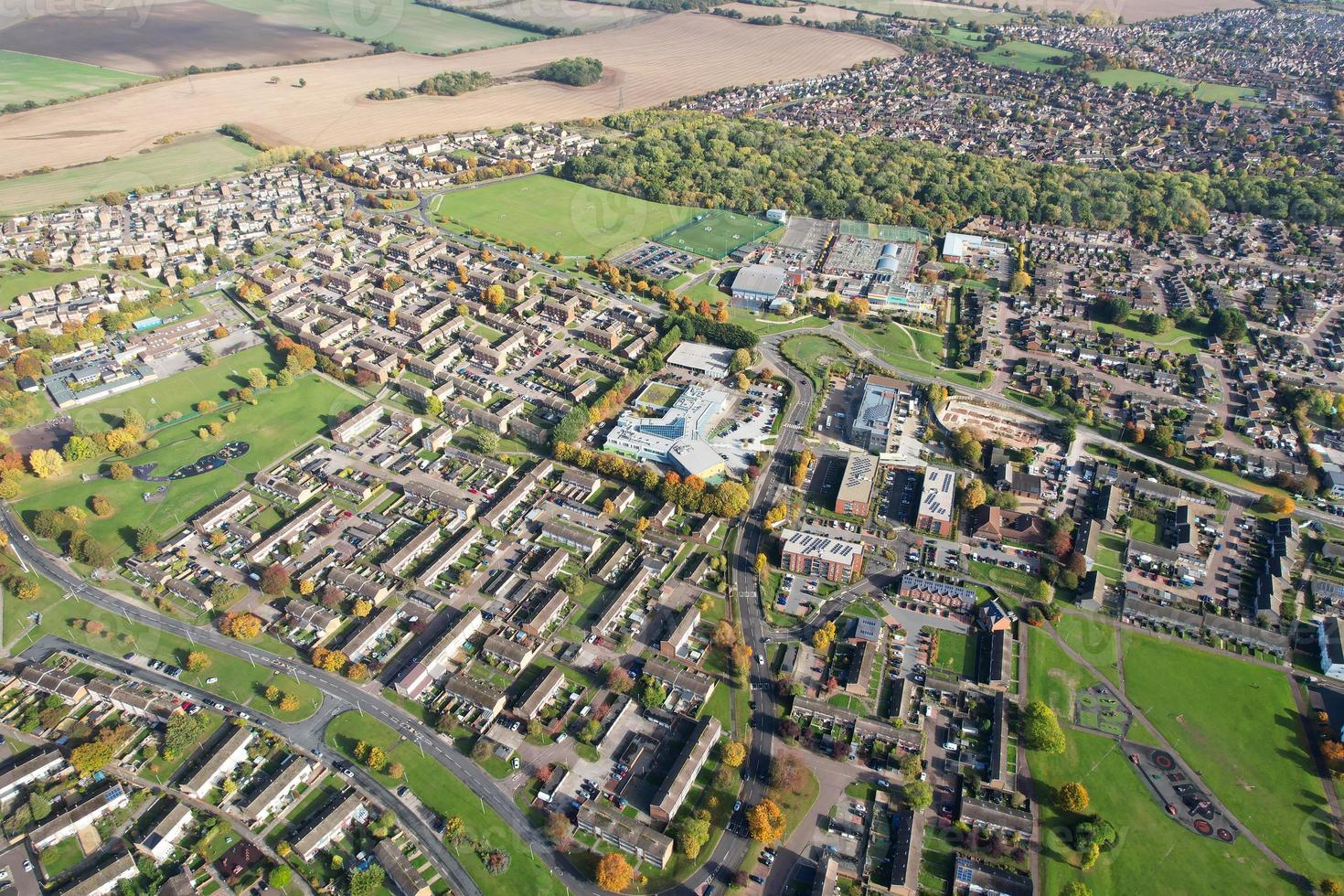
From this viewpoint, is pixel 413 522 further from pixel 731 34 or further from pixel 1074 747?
pixel 731 34

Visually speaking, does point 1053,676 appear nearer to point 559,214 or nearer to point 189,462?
point 189,462

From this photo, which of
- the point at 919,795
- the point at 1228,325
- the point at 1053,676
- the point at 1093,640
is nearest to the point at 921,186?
the point at 1228,325

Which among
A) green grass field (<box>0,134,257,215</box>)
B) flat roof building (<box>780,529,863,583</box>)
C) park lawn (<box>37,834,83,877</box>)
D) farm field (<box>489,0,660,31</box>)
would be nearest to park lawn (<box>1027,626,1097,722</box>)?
flat roof building (<box>780,529,863,583</box>)

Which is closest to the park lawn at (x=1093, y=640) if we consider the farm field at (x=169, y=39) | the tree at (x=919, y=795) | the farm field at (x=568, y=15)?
the tree at (x=919, y=795)

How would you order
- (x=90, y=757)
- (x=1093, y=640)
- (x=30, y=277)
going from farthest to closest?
(x=30, y=277) < (x=1093, y=640) < (x=90, y=757)

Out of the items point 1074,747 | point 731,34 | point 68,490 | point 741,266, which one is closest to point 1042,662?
point 1074,747

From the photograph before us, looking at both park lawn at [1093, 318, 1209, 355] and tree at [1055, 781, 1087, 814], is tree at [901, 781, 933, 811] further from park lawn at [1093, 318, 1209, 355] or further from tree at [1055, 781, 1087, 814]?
park lawn at [1093, 318, 1209, 355]

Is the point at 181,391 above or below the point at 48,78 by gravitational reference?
below
